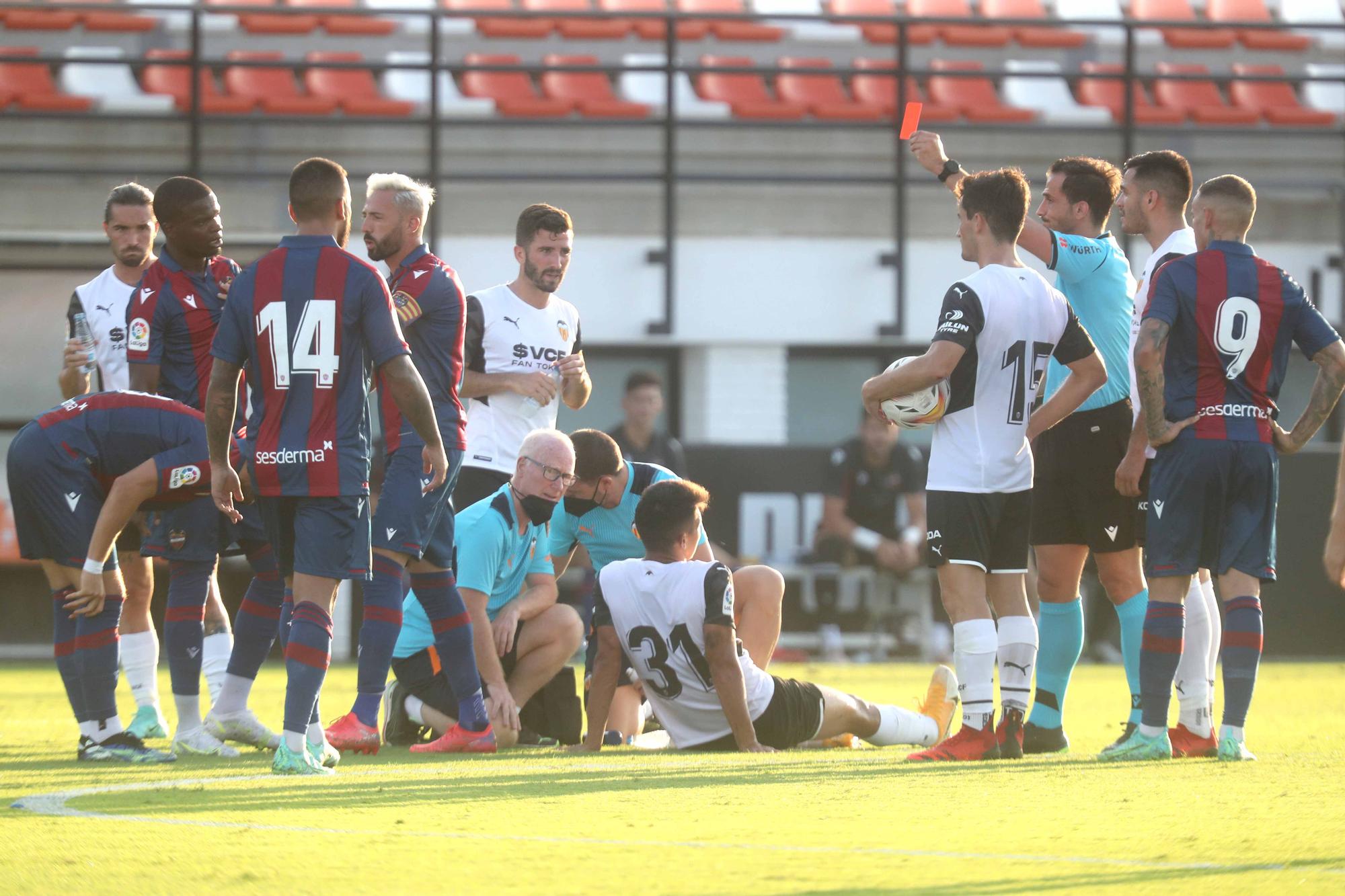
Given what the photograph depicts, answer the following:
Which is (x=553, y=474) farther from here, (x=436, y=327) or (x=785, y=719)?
(x=785, y=719)

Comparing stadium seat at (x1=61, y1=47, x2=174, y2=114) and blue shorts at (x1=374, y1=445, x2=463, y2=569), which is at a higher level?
stadium seat at (x1=61, y1=47, x2=174, y2=114)

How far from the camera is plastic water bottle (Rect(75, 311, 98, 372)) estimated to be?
7.25 m

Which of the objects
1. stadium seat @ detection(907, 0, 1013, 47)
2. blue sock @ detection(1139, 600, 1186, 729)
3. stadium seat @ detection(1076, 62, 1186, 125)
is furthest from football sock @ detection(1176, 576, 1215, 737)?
stadium seat @ detection(907, 0, 1013, 47)

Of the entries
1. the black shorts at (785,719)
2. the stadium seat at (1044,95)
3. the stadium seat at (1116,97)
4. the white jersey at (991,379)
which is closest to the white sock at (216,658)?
the black shorts at (785,719)

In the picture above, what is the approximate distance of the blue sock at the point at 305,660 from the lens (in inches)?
203

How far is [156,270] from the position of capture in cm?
650

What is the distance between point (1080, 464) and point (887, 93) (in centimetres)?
1016

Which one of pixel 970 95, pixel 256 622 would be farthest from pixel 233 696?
pixel 970 95

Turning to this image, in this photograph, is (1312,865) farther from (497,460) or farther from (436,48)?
(436,48)

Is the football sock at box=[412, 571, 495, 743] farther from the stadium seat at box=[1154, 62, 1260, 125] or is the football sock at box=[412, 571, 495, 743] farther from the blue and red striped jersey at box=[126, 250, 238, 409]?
the stadium seat at box=[1154, 62, 1260, 125]

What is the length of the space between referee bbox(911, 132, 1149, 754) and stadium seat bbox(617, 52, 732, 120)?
8973 mm

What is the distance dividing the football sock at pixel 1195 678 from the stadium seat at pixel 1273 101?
1096cm

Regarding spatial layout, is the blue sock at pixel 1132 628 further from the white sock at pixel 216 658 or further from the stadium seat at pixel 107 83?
the stadium seat at pixel 107 83

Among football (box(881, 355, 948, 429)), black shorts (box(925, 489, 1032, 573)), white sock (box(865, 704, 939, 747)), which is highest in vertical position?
football (box(881, 355, 948, 429))
